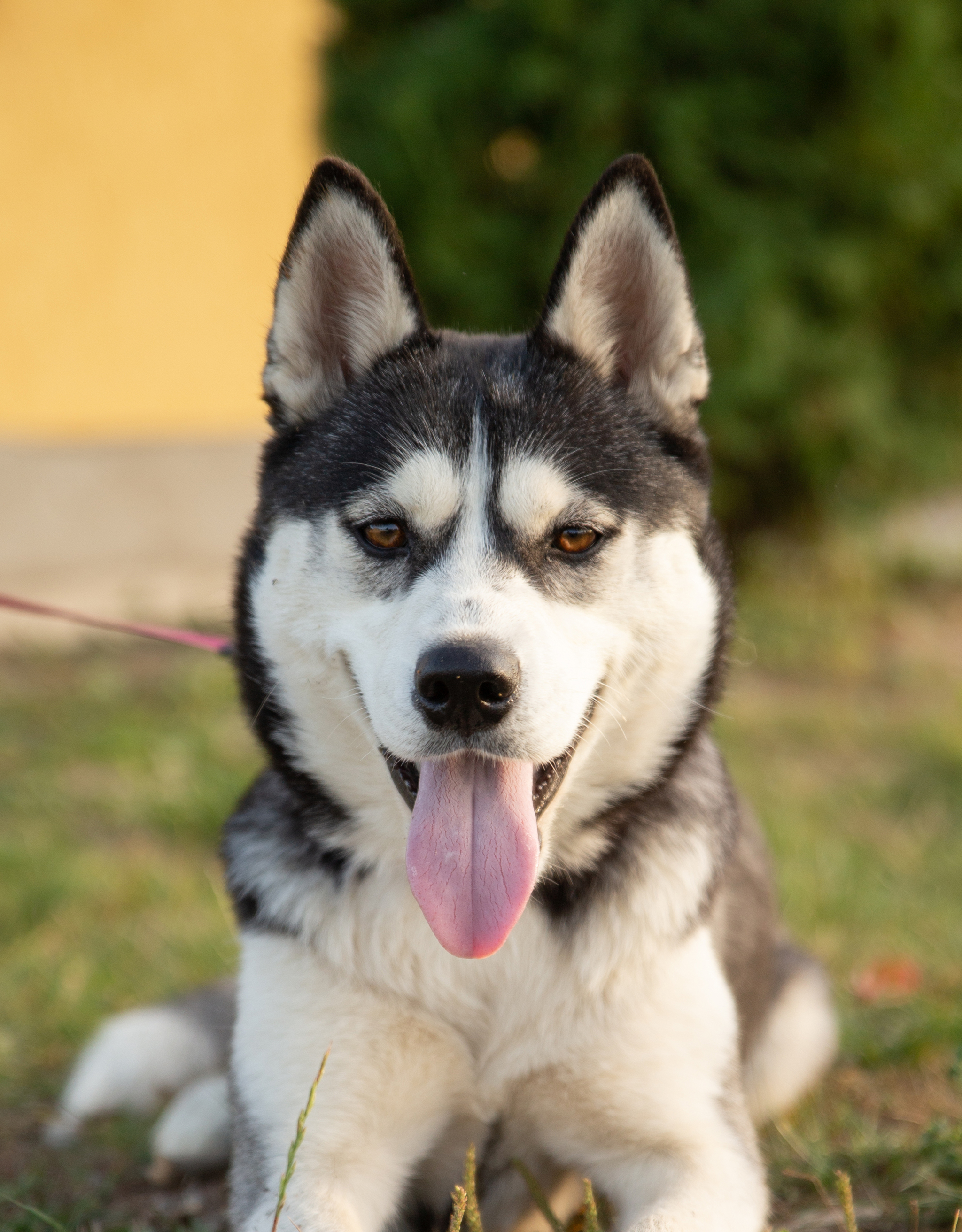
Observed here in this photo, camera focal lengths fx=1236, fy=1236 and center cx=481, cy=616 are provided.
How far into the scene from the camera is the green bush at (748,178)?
258 inches

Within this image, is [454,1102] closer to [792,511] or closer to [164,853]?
[164,853]

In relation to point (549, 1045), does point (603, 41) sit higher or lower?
higher

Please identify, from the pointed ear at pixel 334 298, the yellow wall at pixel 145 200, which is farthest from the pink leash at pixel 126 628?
the yellow wall at pixel 145 200

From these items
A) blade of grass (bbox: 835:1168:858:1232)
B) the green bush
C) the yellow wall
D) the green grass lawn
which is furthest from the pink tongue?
the yellow wall

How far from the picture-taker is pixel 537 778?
2.15m

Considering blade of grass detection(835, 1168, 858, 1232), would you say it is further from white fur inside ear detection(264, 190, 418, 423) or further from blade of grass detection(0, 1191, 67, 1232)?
white fur inside ear detection(264, 190, 418, 423)

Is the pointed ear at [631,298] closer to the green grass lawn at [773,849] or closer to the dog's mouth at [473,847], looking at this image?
the green grass lawn at [773,849]

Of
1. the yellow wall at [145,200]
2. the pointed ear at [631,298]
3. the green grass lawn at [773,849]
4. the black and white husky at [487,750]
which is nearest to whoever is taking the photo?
the black and white husky at [487,750]

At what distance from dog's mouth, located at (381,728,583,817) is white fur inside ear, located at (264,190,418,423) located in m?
0.76

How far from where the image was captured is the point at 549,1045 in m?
Answer: 2.21

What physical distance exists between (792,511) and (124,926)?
509 cm

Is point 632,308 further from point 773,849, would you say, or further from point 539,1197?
point 773,849

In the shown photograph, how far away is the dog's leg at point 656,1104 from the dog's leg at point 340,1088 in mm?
209

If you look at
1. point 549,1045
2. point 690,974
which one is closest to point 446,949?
point 549,1045
